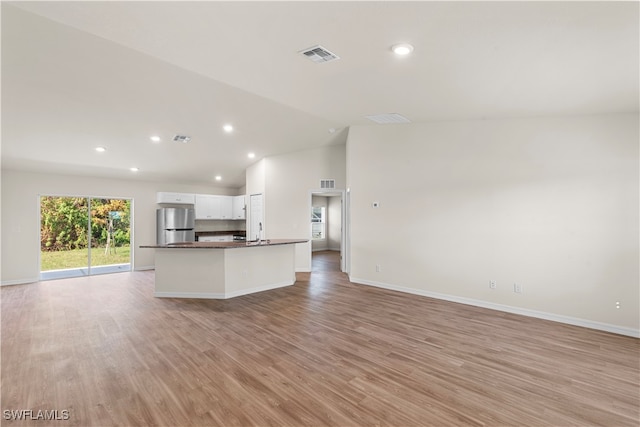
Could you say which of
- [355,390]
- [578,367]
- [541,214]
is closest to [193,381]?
[355,390]

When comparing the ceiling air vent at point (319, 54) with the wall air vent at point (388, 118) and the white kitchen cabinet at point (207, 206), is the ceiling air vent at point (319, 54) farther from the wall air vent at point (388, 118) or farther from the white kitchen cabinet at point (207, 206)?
the white kitchen cabinet at point (207, 206)

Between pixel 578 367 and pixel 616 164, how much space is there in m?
2.50

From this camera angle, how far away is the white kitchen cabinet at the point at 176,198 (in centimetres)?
812

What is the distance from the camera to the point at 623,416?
205 centimetres

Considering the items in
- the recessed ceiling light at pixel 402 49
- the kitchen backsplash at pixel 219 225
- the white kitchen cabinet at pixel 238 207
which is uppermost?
the recessed ceiling light at pixel 402 49

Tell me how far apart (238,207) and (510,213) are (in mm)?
7295

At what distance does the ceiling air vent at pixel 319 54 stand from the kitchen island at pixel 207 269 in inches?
118

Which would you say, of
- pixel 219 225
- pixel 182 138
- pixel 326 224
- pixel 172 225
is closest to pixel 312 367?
pixel 182 138

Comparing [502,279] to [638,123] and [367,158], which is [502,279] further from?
[367,158]

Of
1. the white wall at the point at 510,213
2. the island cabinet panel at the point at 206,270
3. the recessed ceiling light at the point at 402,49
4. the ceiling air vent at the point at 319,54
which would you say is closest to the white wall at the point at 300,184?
the white wall at the point at 510,213

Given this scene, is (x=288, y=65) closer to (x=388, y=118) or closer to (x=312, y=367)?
(x=388, y=118)

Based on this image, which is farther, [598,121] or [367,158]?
[367,158]

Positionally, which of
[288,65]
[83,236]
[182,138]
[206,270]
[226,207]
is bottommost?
[206,270]

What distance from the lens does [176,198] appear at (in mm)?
8297
